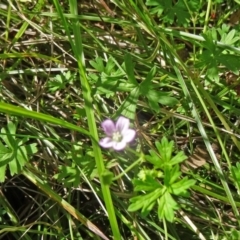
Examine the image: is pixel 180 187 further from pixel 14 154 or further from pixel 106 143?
pixel 14 154

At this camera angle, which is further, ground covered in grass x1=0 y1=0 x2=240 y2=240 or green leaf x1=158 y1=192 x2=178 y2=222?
ground covered in grass x1=0 y1=0 x2=240 y2=240

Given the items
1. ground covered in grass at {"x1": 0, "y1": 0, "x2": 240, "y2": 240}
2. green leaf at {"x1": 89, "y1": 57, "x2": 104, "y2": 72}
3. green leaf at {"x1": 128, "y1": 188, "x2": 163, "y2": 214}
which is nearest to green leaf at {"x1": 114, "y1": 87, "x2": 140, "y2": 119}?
ground covered in grass at {"x1": 0, "y1": 0, "x2": 240, "y2": 240}

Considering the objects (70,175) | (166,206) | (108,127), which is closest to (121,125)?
(108,127)

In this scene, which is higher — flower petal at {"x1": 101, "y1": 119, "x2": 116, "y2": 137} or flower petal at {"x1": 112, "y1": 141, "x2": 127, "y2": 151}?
flower petal at {"x1": 101, "y1": 119, "x2": 116, "y2": 137}

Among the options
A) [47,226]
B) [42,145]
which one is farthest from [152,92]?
[47,226]

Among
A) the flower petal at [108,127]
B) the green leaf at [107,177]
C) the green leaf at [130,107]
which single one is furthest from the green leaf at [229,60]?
the green leaf at [107,177]

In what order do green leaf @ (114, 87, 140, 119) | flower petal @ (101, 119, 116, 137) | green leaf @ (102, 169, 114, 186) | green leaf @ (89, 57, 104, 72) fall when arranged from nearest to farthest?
green leaf @ (102, 169, 114, 186) → flower petal @ (101, 119, 116, 137) → green leaf @ (114, 87, 140, 119) → green leaf @ (89, 57, 104, 72)

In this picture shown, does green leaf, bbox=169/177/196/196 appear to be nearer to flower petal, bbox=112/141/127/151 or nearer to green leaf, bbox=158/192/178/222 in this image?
green leaf, bbox=158/192/178/222

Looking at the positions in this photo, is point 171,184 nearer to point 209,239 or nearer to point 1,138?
point 209,239
